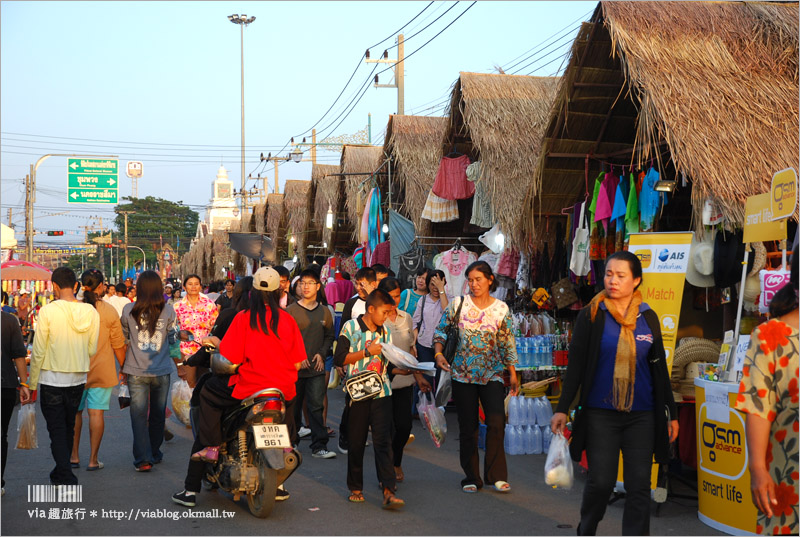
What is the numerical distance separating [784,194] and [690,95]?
9.66ft

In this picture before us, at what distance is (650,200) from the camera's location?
9.16 m

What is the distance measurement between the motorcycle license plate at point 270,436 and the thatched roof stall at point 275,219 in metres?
21.4

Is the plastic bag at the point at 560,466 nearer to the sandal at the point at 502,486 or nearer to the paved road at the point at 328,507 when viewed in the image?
the paved road at the point at 328,507

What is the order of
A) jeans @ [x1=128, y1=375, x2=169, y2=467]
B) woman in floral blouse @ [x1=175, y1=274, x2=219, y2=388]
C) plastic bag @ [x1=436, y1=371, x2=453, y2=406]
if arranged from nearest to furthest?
plastic bag @ [x1=436, y1=371, x2=453, y2=406] → jeans @ [x1=128, y1=375, x2=169, y2=467] → woman in floral blouse @ [x1=175, y1=274, x2=219, y2=388]

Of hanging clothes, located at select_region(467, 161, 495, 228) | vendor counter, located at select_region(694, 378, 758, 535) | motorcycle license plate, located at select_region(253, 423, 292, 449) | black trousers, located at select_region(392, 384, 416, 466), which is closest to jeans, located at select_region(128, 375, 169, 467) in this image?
motorcycle license plate, located at select_region(253, 423, 292, 449)

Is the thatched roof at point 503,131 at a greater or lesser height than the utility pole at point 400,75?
lesser

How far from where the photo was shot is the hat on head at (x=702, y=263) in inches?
330

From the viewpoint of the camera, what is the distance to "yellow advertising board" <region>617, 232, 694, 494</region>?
687cm

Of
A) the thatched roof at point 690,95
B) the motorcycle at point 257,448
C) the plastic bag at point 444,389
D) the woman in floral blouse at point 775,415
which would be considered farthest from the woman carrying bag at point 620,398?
the thatched roof at point 690,95

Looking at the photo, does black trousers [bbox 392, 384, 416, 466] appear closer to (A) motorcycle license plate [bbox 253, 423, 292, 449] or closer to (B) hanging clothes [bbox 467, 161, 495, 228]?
(A) motorcycle license plate [bbox 253, 423, 292, 449]

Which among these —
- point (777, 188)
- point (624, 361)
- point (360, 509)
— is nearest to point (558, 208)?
point (777, 188)

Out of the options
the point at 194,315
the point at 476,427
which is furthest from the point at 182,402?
the point at 476,427

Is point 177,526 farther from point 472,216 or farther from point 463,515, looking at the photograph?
point 472,216

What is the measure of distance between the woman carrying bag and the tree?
285 ft
